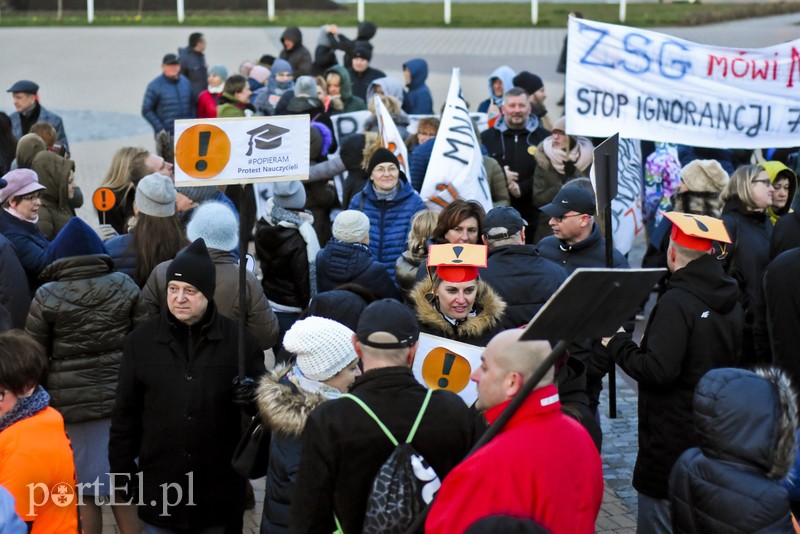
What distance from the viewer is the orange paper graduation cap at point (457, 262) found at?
5.54 meters

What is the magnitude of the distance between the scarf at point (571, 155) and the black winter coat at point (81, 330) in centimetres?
502

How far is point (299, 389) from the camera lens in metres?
4.41

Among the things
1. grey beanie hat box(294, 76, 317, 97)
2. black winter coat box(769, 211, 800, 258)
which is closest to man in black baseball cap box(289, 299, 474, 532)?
black winter coat box(769, 211, 800, 258)

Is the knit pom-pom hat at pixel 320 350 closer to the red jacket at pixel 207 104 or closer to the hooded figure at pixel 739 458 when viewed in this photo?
the hooded figure at pixel 739 458

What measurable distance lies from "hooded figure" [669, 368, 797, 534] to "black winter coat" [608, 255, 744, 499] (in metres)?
1.28

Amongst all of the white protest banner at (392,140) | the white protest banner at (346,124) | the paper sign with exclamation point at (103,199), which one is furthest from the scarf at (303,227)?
the white protest banner at (346,124)

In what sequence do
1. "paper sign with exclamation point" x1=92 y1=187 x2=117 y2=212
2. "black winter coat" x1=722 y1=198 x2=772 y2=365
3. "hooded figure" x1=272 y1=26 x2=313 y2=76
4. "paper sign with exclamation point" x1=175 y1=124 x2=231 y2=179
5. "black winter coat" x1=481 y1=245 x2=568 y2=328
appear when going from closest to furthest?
"paper sign with exclamation point" x1=175 y1=124 x2=231 y2=179, "black winter coat" x1=481 y1=245 x2=568 y2=328, "black winter coat" x1=722 y1=198 x2=772 y2=365, "paper sign with exclamation point" x1=92 y1=187 x2=117 y2=212, "hooded figure" x1=272 y1=26 x2=313 y2=76

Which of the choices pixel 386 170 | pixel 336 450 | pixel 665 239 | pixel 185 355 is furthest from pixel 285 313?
pixel 336 450

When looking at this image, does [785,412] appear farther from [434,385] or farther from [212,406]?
[212,406]

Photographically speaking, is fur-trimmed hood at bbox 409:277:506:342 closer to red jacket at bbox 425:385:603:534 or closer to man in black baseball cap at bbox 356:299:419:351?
man in black baseball cap at bbox 356:299:419:351

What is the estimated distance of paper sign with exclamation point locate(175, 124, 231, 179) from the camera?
18.5 ft

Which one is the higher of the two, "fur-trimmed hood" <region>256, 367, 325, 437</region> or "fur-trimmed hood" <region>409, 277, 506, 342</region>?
"fur-trimmed hood" <region>409, 277, 506, 342</region>

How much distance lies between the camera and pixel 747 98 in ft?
28.0

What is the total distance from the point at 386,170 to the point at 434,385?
10.9 feet
